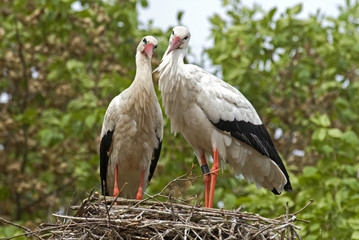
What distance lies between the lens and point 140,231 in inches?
231

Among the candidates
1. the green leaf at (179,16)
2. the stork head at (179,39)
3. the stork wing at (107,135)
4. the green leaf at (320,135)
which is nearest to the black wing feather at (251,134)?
the stork head at (179,39)

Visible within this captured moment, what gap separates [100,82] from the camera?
1055cm

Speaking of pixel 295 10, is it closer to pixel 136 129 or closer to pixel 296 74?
pixel 296 74

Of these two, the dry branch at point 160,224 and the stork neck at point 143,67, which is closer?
the dry branch at point 160,224

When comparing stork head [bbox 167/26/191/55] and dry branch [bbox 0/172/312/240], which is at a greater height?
stork head [bbox 167/26/191/55]

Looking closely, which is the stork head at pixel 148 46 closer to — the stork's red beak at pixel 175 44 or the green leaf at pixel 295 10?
the stork's red beak at pixel 175 44

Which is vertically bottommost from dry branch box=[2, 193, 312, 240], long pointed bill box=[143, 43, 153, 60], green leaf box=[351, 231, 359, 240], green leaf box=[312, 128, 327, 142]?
green leaf box=[351, 231, 359, 240]

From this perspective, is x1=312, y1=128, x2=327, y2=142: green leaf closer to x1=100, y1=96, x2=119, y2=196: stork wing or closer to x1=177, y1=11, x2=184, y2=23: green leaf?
x1=177, y1=11, x2=184, y2=23: green leaf

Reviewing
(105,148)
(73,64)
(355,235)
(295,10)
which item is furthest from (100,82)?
(355,235)

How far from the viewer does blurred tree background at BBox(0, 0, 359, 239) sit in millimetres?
11047

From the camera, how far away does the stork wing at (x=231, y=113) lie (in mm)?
7109

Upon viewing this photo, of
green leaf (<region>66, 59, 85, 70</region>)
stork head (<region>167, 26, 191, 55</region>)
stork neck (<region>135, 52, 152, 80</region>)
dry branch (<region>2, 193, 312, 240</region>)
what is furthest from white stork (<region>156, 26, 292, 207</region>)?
green leaf (<region>66, 59, 85, 70</region>)

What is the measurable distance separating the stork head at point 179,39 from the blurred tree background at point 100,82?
306 centimetres

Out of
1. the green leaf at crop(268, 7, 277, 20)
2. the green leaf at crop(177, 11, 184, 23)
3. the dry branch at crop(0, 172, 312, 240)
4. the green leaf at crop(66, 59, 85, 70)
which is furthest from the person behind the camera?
the green leaf at crop(268, 7, 277, 20)
